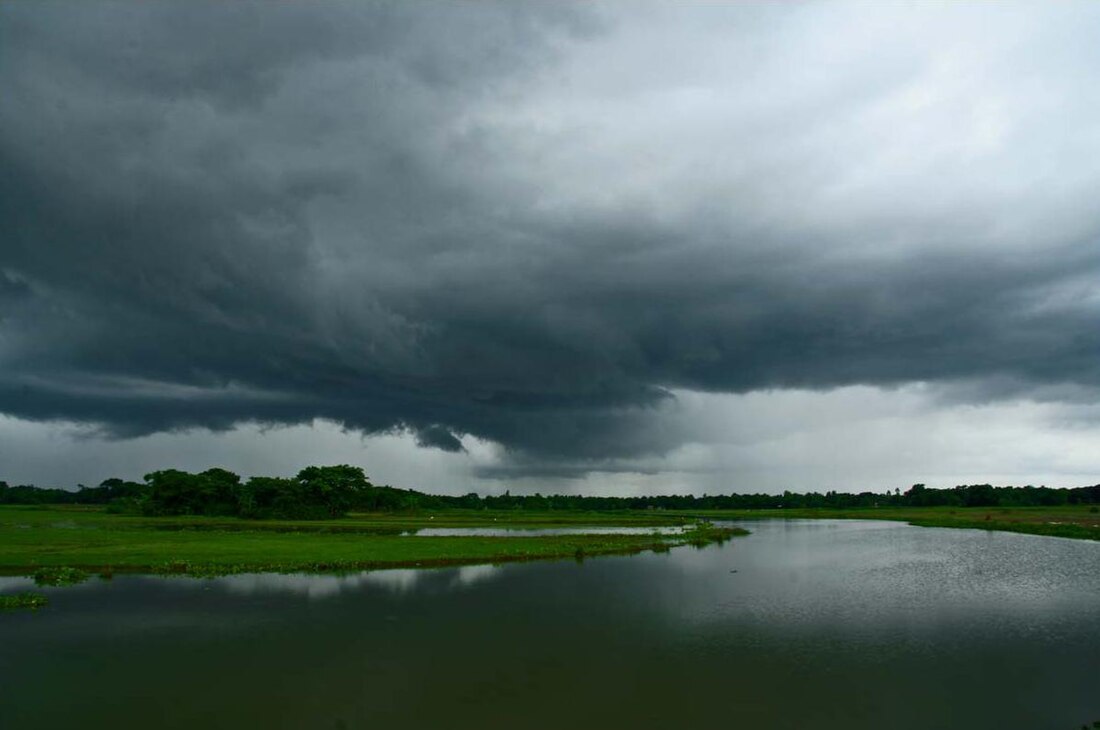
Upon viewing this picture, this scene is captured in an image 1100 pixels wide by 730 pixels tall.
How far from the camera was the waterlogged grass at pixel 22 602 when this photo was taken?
36.2m

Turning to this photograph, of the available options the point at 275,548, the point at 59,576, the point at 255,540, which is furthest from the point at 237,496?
the point at 59,576

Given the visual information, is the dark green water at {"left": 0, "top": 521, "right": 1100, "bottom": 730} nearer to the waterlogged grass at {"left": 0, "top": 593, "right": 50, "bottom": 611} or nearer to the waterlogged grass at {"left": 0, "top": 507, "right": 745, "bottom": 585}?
the waterlogged grass at {"left": 0, "top": 593, "right": 50, "bottom": 611}

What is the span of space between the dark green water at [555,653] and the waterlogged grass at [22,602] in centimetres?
181

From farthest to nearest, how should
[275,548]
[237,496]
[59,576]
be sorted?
[237,496] → [275,548] → [59,576]

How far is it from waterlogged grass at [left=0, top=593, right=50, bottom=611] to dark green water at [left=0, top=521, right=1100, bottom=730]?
1.81 metres

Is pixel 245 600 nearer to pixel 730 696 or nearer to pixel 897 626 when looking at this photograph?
pixel 730 696

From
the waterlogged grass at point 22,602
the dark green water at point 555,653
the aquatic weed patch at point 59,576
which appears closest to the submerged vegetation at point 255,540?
the aquatic weed patch at point 59,576

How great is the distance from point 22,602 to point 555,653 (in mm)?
30612

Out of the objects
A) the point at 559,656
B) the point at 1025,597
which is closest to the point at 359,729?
the point at 559,656

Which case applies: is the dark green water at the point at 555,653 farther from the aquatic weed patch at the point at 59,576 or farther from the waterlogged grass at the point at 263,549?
the waterlogged grass at the point at 263,549

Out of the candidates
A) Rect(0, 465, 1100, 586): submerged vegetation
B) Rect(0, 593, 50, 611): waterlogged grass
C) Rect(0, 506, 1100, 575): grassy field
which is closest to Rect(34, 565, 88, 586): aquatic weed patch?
Rect(0, 465, 1100, 586): submerged vegetation

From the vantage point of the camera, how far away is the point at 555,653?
1091 inches

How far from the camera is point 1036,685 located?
2367 cm

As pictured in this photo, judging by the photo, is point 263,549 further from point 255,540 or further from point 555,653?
point 555,653
